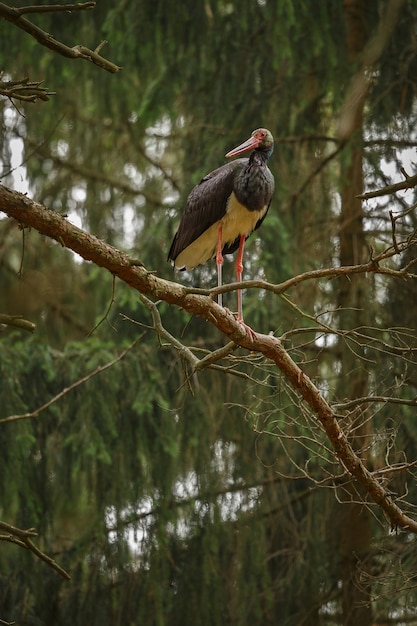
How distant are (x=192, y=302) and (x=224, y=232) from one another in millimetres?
2424

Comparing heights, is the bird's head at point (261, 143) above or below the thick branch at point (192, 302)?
above

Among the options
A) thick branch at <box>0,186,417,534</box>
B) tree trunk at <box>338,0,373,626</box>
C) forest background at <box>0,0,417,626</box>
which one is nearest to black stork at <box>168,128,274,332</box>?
forest background at <box>0,0,417,626</box>

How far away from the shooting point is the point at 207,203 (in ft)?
20.9

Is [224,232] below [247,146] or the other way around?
below

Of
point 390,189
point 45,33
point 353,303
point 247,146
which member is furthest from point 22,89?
point 353,303

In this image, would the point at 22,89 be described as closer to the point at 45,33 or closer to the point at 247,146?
the point at 45,33

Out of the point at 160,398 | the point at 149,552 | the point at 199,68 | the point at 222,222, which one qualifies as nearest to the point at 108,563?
the point at 149,552

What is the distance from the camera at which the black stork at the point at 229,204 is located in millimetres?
6258

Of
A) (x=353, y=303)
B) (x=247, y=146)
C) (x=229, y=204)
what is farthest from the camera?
(x=353, y=303)

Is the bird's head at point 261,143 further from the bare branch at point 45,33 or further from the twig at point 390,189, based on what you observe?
the twig at point 390,189

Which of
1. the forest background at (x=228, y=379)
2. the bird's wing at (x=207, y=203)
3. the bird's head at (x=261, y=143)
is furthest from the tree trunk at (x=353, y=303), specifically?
the bird's wing at (x=207, y=203)

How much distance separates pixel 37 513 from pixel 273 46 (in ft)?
12.5

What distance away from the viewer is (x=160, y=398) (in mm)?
7465

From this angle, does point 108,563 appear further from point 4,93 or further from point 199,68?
point 4,93
